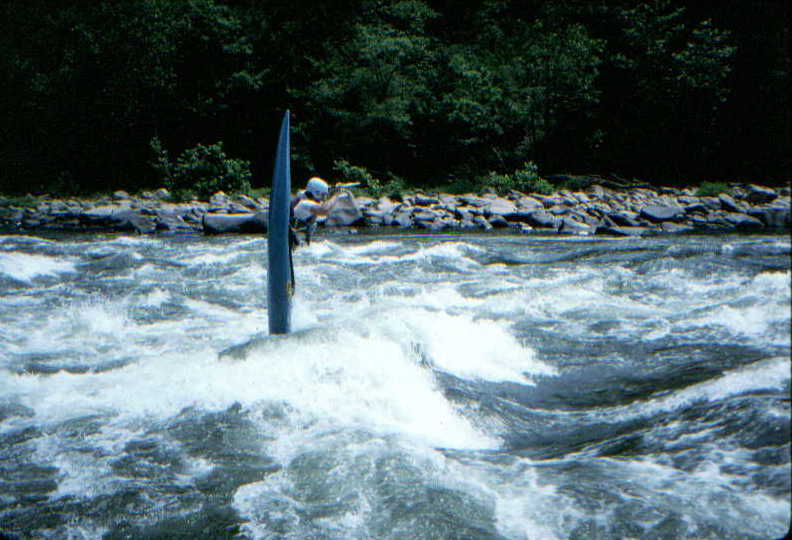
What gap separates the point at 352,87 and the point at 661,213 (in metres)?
9.90

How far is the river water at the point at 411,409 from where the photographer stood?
2.57 meters

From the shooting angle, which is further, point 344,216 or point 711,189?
point 344,216

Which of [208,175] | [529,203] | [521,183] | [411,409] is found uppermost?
[208,175]

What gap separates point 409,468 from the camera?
304cm

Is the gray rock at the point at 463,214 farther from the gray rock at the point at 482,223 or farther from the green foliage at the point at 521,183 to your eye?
the green foliage at the point at 521,183

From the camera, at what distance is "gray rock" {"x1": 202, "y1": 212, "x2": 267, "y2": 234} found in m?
12.0

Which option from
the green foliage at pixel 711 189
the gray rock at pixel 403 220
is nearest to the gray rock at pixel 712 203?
the green foliage at pixel 711 189

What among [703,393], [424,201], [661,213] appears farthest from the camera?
[424,201]

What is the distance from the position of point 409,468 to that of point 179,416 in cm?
142

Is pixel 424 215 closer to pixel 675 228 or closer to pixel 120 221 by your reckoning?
pixel 675 228

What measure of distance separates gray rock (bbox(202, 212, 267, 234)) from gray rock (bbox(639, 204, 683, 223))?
6.89 metres

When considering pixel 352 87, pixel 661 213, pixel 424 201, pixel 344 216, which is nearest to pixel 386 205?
pixel 424 201

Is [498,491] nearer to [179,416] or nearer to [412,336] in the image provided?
[179,416]

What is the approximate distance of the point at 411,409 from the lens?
3.84 metres
